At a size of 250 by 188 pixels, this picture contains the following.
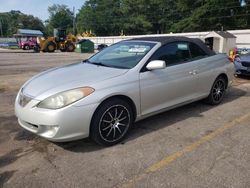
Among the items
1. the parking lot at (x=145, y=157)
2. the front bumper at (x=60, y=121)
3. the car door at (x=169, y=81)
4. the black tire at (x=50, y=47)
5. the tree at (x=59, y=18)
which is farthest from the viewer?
the tree at (x=59, y=18)

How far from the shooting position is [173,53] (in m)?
4.92

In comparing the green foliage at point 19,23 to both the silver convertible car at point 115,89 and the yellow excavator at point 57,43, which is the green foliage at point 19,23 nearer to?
the yellow excavator at point 57,43

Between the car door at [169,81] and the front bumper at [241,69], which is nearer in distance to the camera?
the car door at [169,81]

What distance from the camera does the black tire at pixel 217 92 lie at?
227 inches

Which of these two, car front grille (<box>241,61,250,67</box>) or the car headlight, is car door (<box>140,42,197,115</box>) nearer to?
the car headlight

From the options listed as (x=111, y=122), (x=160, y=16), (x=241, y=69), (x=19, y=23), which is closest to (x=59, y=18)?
(x=19, y=23)

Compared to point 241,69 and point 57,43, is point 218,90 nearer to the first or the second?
point 241,69

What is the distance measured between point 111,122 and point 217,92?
3.00 m

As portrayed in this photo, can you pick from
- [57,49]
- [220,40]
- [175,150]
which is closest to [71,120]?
[175,150]

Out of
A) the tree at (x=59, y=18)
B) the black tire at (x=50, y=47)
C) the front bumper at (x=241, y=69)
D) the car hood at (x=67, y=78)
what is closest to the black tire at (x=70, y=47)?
the black tire at (x=50, y=47)

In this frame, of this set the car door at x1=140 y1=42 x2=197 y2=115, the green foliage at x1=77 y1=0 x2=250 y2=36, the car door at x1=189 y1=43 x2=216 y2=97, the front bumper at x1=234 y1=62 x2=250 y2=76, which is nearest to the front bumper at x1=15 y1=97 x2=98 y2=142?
the car door at x1=140 y1=42 x2=197 y2=115

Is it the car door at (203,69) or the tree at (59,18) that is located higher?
the tree at (59,18)

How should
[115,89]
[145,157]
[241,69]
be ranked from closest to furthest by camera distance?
[145,157], [115,89], [241,69]

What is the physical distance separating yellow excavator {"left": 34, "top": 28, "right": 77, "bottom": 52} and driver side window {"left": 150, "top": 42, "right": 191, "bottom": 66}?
2811 cm
